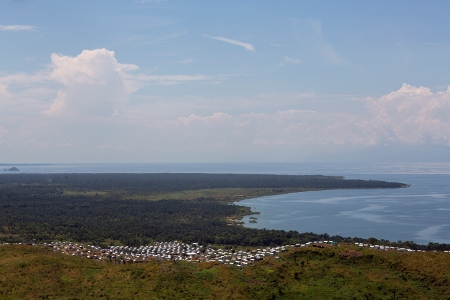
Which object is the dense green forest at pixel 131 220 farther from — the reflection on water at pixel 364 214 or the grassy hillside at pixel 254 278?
the grassy hillside at pixel 254 278

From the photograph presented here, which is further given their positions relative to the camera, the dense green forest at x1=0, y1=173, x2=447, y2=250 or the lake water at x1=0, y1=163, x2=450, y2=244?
the lake water at x1=0, y1=163, x2=450, y2=244

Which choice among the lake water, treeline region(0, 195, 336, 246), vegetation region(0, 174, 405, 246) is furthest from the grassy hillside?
the lake water

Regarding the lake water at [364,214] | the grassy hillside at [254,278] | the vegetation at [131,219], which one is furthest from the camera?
the lake water at [364,214]

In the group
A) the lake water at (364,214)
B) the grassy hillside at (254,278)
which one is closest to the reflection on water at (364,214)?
the lake water at (364,214)

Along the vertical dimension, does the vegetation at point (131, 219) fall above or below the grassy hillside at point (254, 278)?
below

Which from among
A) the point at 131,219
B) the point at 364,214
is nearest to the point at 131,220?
the point at 131,219

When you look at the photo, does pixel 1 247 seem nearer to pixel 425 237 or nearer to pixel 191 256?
pixel 191 256

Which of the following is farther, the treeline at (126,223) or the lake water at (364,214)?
the lake water at (364,214)

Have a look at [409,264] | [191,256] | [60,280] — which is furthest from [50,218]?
[409,264]

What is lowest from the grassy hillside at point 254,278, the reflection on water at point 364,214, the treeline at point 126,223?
the treeline at point 126,223

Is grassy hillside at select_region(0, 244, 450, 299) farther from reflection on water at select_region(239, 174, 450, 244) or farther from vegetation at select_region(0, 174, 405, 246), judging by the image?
reflection on water at select_region(239, 174, 450, 244)
